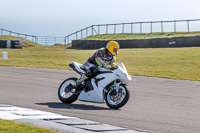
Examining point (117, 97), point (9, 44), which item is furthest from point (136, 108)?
point (9, 44)

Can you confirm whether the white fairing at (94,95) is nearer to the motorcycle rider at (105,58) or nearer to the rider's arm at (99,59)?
the motorcycle rider at (105,58)

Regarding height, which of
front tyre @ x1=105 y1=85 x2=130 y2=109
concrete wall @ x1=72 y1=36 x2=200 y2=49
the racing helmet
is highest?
concrete wall @ x1=72 y1=36 x2=200 y2=49

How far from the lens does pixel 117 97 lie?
8.92 meters

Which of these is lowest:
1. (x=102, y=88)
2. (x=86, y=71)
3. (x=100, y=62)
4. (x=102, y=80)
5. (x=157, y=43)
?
(x=102, y=88)

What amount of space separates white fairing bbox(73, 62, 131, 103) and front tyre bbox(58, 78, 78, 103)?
0.30 meters

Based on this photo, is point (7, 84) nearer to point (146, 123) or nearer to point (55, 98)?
point (55, 98)

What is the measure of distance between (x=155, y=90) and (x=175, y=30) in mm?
37971

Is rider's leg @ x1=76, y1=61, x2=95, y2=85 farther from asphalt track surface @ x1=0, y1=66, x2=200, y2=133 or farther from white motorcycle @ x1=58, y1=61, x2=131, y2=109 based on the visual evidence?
asphalt track surface @ x1=0, y1=66, x2=200, y2=133

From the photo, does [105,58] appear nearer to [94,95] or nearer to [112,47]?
[112,47]

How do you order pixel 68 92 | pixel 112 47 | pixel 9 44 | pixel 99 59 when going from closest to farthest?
pixel 112 47 < pixel 99 59 < pixel 68 92 < pixel 9 44

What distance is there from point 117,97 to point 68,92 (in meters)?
1.59

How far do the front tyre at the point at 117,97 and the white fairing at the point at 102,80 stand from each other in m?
0.21

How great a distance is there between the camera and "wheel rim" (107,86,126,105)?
8.82 m

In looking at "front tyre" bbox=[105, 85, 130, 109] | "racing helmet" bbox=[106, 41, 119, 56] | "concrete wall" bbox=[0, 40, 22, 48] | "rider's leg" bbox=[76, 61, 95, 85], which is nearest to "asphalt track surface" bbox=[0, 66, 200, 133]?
"front tyre" bbox=[105, 85, 130, 109]
